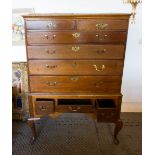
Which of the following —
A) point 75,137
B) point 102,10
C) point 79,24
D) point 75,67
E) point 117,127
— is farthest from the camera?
point 102,10

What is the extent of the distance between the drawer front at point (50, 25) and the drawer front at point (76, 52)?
0.18 meters

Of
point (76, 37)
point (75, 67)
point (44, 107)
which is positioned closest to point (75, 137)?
point (44, 107)

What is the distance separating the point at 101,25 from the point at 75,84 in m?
0.64

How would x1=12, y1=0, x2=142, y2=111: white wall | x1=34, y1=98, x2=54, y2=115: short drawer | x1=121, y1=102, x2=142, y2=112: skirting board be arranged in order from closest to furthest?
1. x1=34, y1=98, x2=54, y2=115: short drawer
2. x1=12, y1=0, x2=142, y2=111: white wall
3. x1=121, y1=102, x2=142, y2=112: skirting board

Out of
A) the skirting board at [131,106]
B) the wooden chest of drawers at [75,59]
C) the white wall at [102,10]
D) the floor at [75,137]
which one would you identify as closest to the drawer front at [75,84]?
the wooden chest of drawers at [75,59]

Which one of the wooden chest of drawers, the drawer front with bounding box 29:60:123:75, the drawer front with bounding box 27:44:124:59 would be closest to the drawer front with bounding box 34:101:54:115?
the wooden chest of drawers

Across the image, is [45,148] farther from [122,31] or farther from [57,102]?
[122,31]

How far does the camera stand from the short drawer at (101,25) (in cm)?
187

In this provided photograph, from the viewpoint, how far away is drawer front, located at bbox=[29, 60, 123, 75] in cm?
198

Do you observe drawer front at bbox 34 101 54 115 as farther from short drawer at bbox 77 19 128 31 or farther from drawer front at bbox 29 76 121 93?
short drawer at bbox 77 19 128 31

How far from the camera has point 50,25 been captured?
189 centimetres

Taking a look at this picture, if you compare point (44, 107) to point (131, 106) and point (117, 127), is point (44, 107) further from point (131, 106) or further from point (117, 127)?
point (131, 106)

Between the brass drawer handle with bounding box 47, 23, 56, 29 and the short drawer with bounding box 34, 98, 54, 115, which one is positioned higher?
the brass drawer handle with bounding box 47, 23, 56, 29

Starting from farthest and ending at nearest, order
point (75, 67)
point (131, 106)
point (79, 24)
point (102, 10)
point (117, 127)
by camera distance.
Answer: point (131, 106) < point (102, 10) < point (117, 127) < point (75, 67) < point (79, 24)
